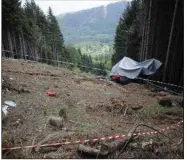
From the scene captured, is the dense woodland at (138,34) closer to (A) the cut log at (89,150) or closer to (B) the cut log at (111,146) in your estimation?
(B) the cut log at (111,146)

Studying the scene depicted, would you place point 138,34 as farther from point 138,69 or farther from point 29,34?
point 29,34

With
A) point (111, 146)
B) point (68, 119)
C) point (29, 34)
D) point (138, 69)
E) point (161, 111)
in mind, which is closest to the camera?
point (111, 146)

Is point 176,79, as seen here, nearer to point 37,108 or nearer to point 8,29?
point 37,108

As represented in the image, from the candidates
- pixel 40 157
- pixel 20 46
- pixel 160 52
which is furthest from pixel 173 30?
pixel 20 46

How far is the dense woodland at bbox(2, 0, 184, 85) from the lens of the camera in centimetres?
1386

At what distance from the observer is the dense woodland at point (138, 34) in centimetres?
1386

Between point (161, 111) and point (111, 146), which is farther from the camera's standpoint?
point (161, 111)

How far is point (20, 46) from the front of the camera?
107 ft

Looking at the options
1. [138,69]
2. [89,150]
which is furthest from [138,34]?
[89,150]

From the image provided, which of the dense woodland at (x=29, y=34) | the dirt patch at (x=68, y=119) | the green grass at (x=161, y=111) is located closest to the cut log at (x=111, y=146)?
the dirt patch at (x=68, y=119)

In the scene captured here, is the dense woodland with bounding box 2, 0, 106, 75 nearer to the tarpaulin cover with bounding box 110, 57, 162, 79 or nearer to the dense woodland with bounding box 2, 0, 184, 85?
the dense woodland with bounding box 2, 0, 184, 85

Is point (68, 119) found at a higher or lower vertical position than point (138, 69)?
higher

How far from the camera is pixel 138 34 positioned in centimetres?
2284

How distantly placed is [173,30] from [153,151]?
11.1 m
